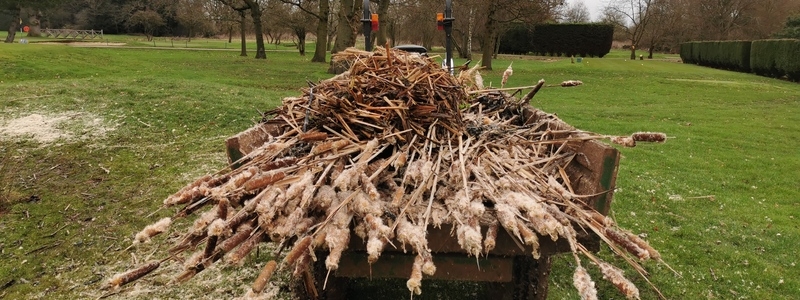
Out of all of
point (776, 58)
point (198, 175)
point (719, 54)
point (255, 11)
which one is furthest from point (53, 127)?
point (719, 54)

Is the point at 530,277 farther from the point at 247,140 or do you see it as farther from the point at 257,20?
the point at 257,20

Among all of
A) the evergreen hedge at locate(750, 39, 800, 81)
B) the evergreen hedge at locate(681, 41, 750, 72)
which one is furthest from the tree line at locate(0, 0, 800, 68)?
the evergreen hedge at locate(750, 39, 800, 81)

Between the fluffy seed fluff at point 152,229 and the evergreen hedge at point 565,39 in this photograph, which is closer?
the fluffy seed fluff at point 152,229

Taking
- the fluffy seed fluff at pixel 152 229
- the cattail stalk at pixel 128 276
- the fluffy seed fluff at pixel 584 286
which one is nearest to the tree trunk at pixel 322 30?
the fluffy seed fluff at pixel 152 229

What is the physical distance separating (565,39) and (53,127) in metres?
42.1

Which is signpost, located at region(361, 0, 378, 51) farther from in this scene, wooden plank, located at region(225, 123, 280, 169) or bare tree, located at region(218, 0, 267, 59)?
bare tree, located at region(218, 0, 267, 59)

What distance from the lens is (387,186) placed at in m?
2.56

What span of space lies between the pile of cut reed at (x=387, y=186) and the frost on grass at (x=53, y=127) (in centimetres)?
583

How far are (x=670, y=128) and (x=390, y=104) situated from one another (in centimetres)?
1073

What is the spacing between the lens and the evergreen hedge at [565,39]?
44094mm

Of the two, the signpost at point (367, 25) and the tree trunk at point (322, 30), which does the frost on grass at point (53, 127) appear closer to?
the signpost at point (367, 25)

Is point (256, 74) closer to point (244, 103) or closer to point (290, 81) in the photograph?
point (290, 81)

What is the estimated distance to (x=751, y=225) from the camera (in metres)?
5.77

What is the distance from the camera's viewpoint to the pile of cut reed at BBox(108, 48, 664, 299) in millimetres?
1949
